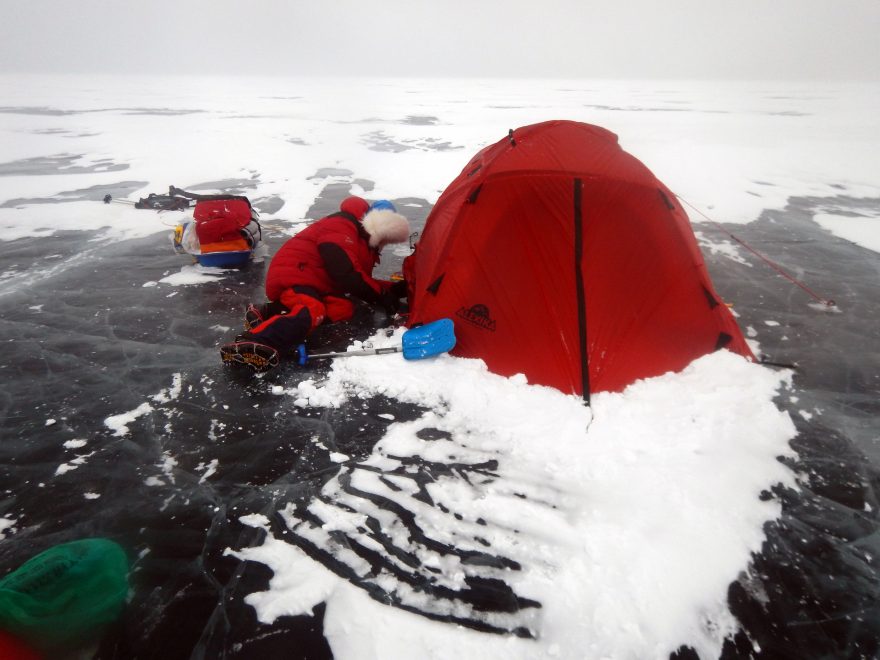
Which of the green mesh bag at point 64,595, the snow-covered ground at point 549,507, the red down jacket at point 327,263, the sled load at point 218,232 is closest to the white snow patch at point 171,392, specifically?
the snow-covered ground at point 549,507

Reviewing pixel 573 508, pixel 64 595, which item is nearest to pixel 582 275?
pixel 573 508

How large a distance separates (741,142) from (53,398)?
18.7 meters

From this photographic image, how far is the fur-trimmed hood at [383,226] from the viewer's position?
4273 millimetres

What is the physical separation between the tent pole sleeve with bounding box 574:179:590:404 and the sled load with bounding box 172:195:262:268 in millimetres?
3985

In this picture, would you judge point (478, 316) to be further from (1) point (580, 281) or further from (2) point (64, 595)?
(2) point (64, 595)

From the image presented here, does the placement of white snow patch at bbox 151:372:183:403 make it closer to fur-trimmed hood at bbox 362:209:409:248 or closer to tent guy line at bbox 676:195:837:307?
fur-trimmed hood at bbox 362:209:409:248

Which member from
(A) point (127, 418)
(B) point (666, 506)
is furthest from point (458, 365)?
(A) point (127, 418)

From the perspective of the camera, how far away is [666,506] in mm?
A: 2377

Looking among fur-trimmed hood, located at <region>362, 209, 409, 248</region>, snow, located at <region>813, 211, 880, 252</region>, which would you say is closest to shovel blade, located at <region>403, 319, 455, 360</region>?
fur-trimmed hood, located at <region>362, 209, 409, 248</region>

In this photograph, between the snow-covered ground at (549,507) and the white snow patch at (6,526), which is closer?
the snow-covered ground at (549,507)

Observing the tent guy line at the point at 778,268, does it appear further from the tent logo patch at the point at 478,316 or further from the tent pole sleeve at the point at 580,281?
the tent logo patch at the point at 478,316

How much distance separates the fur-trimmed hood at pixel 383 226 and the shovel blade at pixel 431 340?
1.19 meters

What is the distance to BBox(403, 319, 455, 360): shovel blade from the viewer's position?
352 centimetres

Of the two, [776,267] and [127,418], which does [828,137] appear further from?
[127,418]
